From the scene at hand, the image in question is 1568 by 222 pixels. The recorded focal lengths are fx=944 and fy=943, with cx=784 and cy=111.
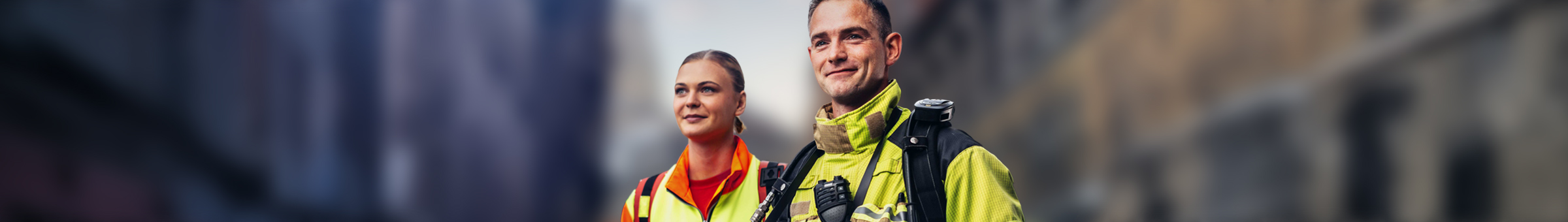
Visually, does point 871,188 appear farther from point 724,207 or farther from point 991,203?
point 724,207

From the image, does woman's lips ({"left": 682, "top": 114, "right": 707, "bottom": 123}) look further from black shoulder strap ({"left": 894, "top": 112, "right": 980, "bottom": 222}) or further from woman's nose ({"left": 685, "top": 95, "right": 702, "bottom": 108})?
black shoulder strap ({"left": 894, "top": 112, "right": 980, "bottom": 222})

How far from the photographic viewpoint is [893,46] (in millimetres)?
2631

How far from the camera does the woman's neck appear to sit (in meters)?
3.64

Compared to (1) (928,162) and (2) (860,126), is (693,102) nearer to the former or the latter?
(2) (860,126)

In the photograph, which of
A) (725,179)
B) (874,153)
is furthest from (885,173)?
(725,179)

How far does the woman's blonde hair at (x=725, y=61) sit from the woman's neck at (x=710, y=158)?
0.22m

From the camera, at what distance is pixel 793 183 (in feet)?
8.63

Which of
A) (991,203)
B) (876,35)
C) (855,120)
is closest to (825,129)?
(855,120)

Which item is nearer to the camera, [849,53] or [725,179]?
[849,53]

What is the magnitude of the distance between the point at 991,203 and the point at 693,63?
66.0 inches

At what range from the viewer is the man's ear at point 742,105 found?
3.70 metres

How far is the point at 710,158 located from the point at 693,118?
0.63 ft

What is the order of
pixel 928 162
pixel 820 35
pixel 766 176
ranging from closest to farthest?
pixel 928 162 → pixel 820 35 → pixel 766 176

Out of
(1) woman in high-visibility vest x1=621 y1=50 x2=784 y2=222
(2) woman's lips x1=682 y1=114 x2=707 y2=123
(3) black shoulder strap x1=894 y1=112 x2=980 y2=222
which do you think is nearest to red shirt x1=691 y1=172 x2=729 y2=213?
(1) woman in high-visibility vest x1=621 y1=50 x2=784 y2=222
